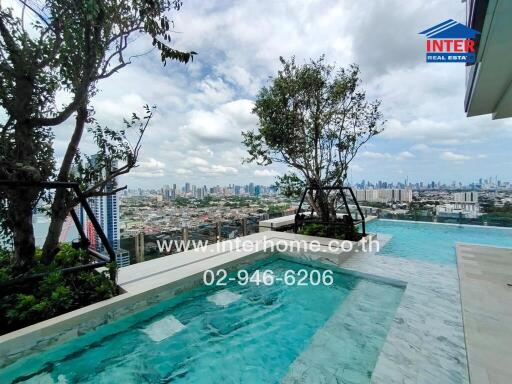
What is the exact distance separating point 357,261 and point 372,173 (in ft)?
26.5

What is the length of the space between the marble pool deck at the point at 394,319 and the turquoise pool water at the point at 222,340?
154 millimetres

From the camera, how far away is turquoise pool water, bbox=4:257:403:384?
234 cm

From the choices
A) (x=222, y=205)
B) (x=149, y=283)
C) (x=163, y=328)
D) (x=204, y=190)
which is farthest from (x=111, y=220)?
(x=204, y=190)

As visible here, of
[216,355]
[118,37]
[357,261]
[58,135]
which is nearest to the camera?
[216,355]

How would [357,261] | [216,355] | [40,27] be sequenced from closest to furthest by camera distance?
[216,355]
[40,27]
[357,261]

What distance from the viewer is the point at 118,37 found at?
343cm

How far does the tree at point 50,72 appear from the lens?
9.31 ft

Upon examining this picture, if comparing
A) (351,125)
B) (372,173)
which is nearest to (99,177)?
(351,125)

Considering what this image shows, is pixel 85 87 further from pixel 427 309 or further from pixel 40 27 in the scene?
pixel 427 309

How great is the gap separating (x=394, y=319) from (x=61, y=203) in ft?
15.9

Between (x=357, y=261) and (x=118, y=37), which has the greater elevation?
(x=118, y=37)

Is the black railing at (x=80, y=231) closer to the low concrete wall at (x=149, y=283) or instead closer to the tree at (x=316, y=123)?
the low concrete wall at (x=149, y=283)

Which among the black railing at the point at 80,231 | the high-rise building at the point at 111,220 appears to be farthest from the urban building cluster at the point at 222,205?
the black railing at the point at 80,231

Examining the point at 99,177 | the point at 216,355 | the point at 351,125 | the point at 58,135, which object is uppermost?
the point at 351,125
